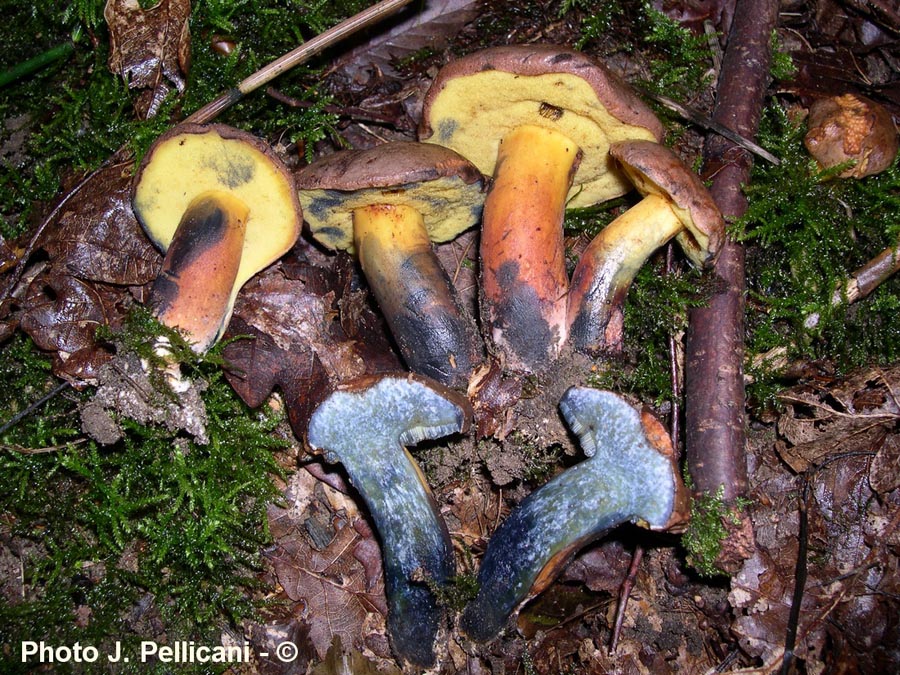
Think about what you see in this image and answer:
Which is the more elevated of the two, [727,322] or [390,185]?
[390,185]

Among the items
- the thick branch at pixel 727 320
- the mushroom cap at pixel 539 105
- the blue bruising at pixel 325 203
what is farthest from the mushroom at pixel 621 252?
the blue bruising at pixel 325 203

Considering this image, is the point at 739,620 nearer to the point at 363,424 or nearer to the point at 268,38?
the point at 363,424

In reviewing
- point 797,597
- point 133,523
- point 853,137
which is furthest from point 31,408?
point 853,137

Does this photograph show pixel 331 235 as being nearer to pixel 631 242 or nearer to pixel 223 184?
pixel 223 184

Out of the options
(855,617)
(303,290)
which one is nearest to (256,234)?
(303,290)

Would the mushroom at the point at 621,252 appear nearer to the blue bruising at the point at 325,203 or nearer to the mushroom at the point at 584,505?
the mushroom at the point at 584,505
